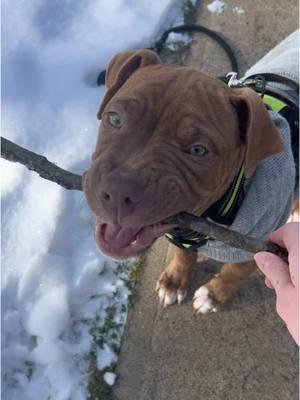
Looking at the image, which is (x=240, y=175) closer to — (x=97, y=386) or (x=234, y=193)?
(x=234, y=193)

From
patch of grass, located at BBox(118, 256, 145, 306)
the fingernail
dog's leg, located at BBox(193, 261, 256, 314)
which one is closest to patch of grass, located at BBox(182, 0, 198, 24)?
patch of grass, located at BBox(118, 256, 145, 306)

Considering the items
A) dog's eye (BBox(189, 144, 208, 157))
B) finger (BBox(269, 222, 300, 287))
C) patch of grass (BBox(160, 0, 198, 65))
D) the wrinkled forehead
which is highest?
the wrinkled forehead

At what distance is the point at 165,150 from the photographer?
223 cm

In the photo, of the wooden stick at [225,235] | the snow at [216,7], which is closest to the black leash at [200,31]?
the snow at [216,7]

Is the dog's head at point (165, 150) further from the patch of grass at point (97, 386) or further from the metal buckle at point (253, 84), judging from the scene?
the patch of grass at point (97, 386)

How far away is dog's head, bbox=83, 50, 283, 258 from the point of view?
84.3 inches

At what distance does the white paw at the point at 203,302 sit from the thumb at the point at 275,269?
1.33 meters

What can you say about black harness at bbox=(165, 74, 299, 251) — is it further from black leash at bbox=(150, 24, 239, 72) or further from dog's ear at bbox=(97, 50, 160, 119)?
black leash at bbox=(150, 24, 239, 72)

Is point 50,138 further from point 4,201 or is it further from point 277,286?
point 277,286

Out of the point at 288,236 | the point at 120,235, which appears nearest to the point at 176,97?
the point at 120,235

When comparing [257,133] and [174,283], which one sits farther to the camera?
[174,283]

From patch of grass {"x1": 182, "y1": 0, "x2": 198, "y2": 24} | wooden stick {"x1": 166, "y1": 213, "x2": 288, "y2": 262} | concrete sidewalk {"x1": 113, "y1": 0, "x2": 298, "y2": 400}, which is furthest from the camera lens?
patch of grass {"x1": 182, "y1": 0, "x2": 198, "y2": 24}

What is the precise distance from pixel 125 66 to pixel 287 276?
3.83 ft

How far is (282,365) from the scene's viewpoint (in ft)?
11.3
